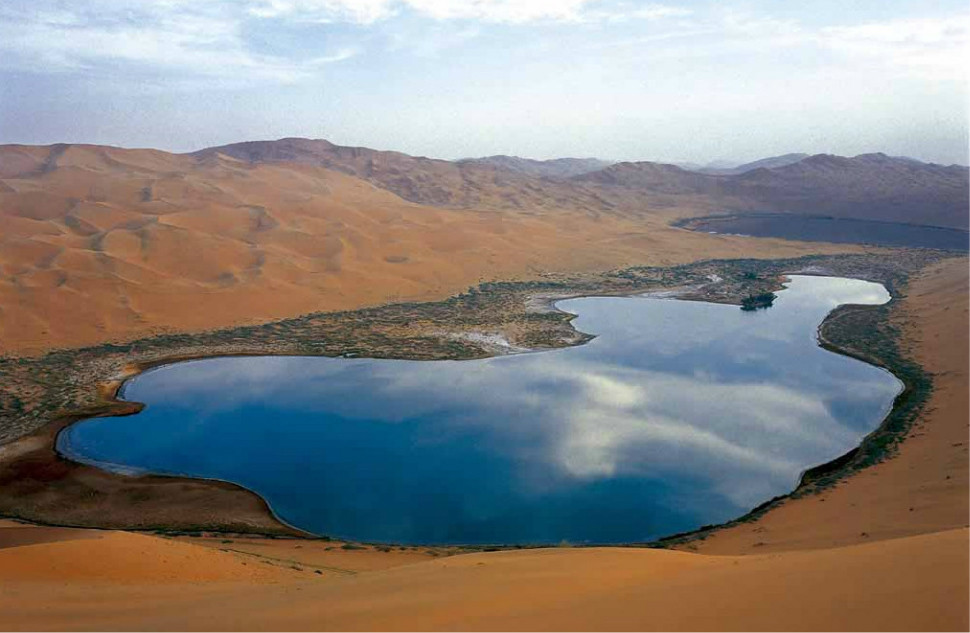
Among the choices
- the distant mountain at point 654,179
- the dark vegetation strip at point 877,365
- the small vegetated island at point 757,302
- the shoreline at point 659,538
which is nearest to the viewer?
the shoreline at point 659,538

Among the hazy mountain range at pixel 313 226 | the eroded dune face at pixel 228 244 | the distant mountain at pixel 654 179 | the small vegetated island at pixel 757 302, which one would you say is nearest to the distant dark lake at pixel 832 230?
the hazy mountain range at pixel 313 226

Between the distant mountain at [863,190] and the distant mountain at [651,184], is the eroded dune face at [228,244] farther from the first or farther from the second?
the distant mountain at [863,190]

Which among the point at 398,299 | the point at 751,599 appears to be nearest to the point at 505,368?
the point at 398,299

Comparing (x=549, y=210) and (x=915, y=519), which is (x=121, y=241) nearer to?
(x=915, y=519)

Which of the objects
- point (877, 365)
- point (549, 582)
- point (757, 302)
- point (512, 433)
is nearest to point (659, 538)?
point (512, 433)

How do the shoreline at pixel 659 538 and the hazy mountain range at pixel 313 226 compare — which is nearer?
the shoreline at pixel 659 538

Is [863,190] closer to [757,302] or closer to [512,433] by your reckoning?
[757,302]

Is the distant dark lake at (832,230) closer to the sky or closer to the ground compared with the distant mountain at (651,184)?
closer to the ground
